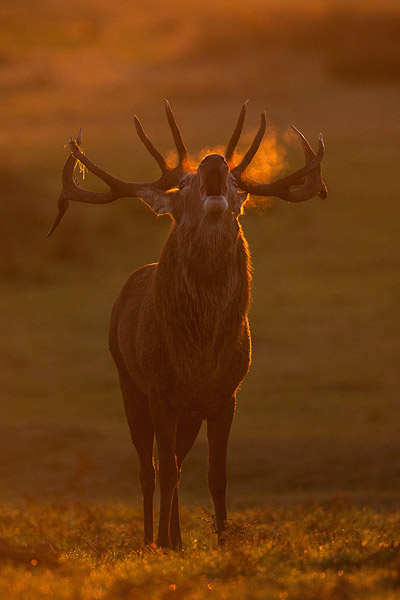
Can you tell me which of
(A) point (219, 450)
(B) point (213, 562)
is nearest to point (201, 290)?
(A) point (219, 450)

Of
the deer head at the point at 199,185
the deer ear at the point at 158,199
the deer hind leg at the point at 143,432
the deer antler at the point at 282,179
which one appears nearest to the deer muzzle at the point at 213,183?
the deer head at the point at 199,185

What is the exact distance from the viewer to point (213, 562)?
842 centimetres

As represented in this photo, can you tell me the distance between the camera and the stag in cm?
959

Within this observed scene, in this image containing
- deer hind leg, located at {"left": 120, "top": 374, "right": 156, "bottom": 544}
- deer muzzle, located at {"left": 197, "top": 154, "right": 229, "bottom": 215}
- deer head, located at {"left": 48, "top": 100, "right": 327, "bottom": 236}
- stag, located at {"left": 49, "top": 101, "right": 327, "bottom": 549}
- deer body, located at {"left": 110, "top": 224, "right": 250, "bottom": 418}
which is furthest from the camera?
deer hind leg, located at {"left": 120, "top": 374, "right": 156, "bottom": 544}

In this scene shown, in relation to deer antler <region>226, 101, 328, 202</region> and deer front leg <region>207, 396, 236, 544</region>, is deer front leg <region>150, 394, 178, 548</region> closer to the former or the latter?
deer front leg <region>207, 396, 236, 544</region>

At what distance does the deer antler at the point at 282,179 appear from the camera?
10359 millimetres

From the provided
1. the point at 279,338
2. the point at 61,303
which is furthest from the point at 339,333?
the point at 61,303

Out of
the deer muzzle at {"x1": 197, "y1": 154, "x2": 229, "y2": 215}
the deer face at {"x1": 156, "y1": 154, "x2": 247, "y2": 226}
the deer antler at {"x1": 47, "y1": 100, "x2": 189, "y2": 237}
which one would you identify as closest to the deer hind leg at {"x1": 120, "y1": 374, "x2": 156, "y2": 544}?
the deer antler at {"x1": 47, "y1": 100, "x2": 189, "y2": 237}

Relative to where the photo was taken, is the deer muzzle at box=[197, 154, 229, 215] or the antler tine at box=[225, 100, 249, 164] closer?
the deer muzzle at box=[197, 154, 229, 215]

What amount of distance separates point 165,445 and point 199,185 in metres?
2.41

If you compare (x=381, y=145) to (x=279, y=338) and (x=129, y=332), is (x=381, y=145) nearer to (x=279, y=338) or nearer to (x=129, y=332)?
(x=279, y=338)

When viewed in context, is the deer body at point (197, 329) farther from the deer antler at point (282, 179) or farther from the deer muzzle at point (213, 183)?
the deer antler at point (282, 179)

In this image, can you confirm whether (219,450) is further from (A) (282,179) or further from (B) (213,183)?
(A) (282,179)

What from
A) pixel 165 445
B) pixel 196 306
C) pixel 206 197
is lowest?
pixel 165 445
